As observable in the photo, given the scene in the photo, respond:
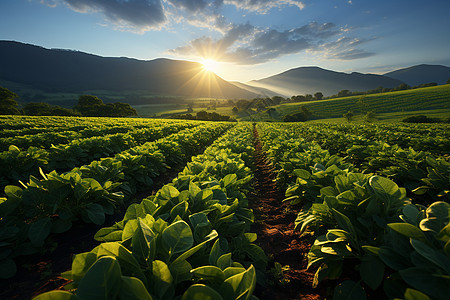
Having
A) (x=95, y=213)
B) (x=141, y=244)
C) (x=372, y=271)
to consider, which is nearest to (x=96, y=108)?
(x=95, y=213)

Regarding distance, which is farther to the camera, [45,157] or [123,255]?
[45,157]

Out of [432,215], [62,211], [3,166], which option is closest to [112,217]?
[62,211]

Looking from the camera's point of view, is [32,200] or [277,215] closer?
[32,200]

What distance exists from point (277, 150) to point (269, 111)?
248 ft

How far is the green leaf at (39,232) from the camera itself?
238cm

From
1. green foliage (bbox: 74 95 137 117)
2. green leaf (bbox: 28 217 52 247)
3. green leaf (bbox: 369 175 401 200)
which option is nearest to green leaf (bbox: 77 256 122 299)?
green leaf (bbox: 369 175 401 200)

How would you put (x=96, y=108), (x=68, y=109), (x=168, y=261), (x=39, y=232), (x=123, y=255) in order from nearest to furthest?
(x=123, y=255) → (x=168, y=261) → (x=39, y=232) → (x=68, y=109) → (x=96, y=108)

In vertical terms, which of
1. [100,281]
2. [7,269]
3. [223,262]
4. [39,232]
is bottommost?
[7,269]

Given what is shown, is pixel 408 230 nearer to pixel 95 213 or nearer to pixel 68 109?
pixel 95 213

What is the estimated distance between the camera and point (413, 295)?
0.94 meters

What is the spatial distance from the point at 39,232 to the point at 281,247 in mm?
3386

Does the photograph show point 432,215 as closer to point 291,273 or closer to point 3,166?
point 291,273

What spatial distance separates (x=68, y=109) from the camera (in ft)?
205

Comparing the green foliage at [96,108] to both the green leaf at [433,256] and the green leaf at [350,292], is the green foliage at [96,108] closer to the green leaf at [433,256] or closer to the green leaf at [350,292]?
the green leaf at [350,292]
